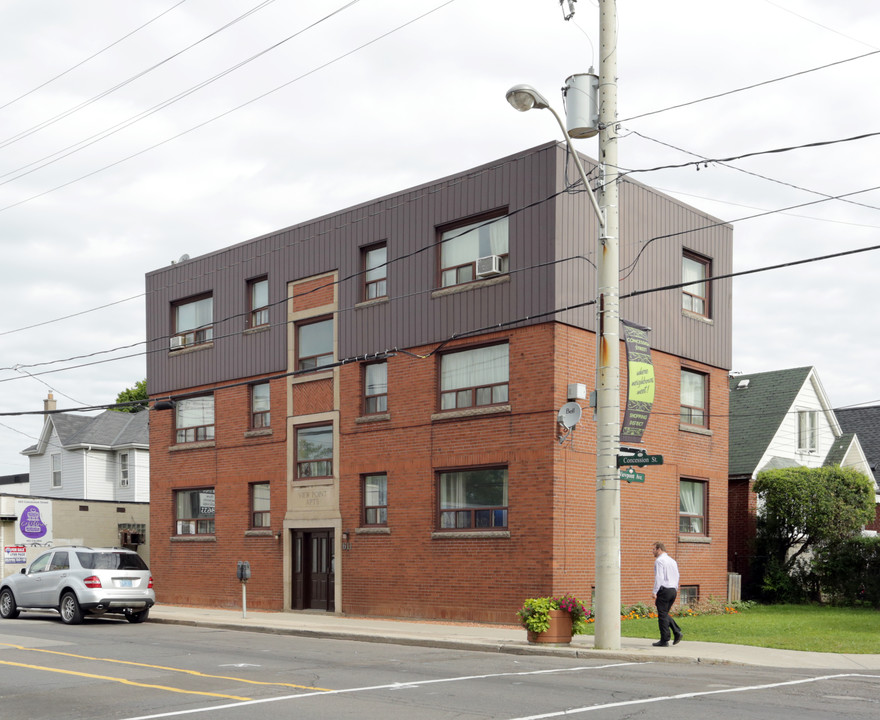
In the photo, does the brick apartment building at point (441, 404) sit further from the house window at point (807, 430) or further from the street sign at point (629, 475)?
the house window at point (807, 430)

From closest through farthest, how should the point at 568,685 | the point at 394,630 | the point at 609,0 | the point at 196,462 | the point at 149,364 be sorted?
the point at 568,685
the point at 609,0
the point at 394,630
the point at 196,462
the point at 149,364

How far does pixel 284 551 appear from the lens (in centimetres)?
2884

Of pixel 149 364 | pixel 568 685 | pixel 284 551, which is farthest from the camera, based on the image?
pixel 149 364

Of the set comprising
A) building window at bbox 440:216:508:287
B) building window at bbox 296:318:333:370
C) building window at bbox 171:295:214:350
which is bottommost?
building window at bbox 296:318:333:370

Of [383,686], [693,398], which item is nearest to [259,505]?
[693,398]

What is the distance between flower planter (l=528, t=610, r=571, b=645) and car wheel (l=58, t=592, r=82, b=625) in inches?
446

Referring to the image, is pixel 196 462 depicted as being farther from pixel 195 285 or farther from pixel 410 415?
pixel 410 415

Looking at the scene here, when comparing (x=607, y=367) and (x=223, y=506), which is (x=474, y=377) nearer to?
(x=607, y=367)

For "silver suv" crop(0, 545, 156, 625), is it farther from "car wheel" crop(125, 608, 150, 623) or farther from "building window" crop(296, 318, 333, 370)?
"building window" crop(296, 318, 333, 370)

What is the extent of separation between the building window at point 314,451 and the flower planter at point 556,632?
10.6m

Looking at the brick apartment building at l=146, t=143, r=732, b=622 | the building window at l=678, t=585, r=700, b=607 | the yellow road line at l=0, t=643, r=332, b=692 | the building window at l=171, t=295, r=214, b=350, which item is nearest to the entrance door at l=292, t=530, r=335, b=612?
the brick apartment building at l=146, t=143, r=732, b=622

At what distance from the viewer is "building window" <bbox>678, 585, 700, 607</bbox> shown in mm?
26891

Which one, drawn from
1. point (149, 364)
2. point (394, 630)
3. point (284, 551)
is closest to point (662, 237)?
point (394, 630)

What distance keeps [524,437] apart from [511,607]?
3.70m
